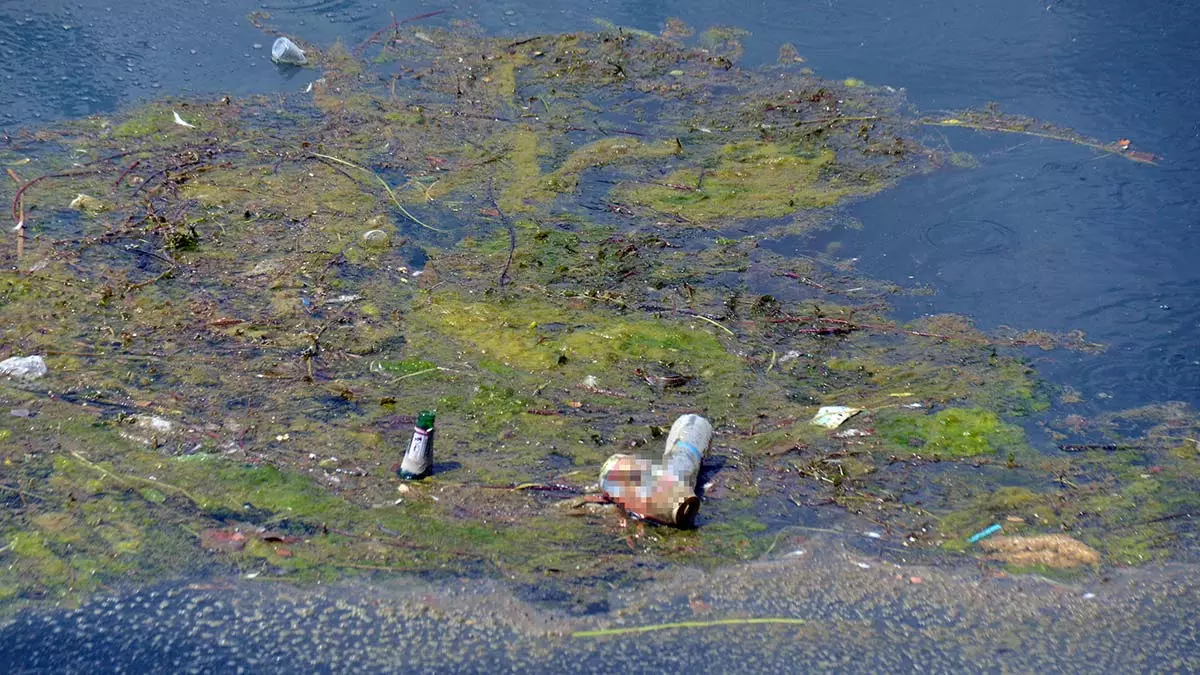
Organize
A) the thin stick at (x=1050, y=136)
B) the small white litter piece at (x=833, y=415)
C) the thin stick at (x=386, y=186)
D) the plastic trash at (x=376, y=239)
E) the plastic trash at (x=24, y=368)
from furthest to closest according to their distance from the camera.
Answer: the thin stick at (x=1050, y=136), the thin stick at (x=386, y=186), the plastic trash at (x=376, y=239), the small white litter piece at (x=833, y=415), the plastic trash at (x=24, y=368)

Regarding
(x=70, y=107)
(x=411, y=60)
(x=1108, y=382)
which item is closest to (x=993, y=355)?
(x=1108, y=382)

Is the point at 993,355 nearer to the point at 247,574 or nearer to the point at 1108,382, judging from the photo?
the point at 1108,382

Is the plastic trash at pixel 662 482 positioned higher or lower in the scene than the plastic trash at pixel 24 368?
higher

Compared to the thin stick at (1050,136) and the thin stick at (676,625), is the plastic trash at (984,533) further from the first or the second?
the thin stick at (1050,136)

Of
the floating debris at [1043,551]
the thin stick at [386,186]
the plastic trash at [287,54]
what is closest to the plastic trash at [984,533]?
the floating debris at [1043,551]

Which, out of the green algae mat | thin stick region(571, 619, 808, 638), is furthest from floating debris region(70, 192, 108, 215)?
thin stick region(571, 619, 808, 638)

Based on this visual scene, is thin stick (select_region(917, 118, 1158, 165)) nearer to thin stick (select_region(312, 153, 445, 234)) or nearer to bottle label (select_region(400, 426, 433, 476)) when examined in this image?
thin stick (select_region(312, 153, 445, 234))

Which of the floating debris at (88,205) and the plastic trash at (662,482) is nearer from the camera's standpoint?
the plastic trash at (662,482)
